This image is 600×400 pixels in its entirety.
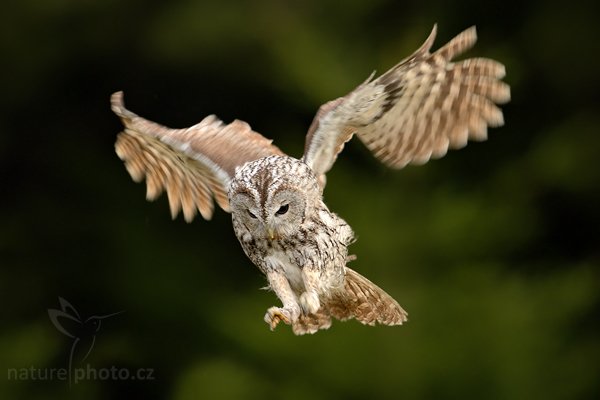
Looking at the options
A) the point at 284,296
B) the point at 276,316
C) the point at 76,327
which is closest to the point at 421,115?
the point at 284,296

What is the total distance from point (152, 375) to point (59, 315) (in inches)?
22.5

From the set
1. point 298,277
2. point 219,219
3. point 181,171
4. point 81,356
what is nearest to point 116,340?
point 81,356

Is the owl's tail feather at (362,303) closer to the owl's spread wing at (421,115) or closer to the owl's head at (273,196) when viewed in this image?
the owl's spread wing at (421,115)

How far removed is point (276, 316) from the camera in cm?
347

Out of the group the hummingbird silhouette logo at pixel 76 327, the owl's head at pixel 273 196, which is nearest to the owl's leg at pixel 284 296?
the owl's head at pixel 273 196

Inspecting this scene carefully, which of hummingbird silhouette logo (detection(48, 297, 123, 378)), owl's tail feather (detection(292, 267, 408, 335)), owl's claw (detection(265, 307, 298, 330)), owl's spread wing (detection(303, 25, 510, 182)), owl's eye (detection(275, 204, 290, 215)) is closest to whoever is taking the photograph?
owl's claw (detection(265, 307, 298, 330))

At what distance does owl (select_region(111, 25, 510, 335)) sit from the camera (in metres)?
3.62

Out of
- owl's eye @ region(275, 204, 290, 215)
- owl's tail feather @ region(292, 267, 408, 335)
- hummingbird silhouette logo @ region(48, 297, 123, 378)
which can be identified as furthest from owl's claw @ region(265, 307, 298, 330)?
hummingbird silhouette logo @ region(48, 297, 123, 378)

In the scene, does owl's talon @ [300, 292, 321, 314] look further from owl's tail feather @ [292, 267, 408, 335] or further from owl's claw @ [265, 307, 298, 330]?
owl's tail feather @ [292, 267, 408, 335]

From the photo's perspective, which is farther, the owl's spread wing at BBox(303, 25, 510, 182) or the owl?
the owl's spread wing at BBox(303, 25, 510, 182)

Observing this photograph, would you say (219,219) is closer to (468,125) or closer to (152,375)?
(152,375)

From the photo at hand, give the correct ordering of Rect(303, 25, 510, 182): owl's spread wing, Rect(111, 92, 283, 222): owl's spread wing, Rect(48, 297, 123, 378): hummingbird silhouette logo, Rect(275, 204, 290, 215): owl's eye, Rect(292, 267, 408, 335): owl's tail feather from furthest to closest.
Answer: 1. Rect(48, 297, 123, 378): hummingbird silhouette logo
2. Rect(292, 267, 408, 335): owl's tail feather
3. Rect(111, 92, 283, 222): owl's spread wing
4. Rect(303, 25, 510, 182): owl's spread wing
5. Rect(275, 204, 290, 215): owl's eye

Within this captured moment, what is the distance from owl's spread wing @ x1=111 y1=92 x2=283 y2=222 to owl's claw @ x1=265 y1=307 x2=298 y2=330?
594 mm

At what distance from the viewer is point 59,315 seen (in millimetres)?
6688
